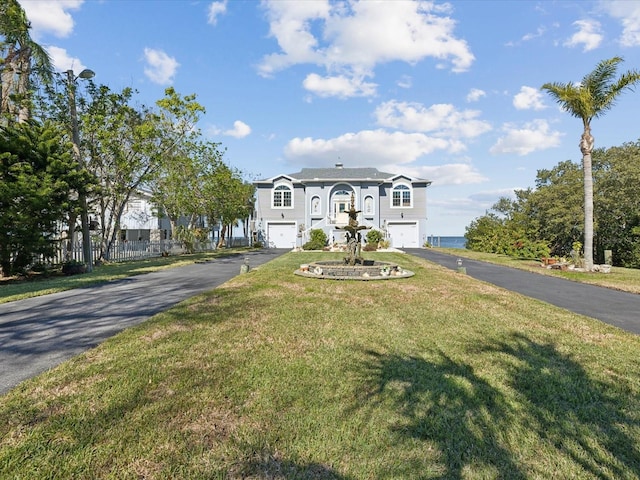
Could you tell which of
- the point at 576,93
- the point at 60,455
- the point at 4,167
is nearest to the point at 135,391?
the point at 60,455

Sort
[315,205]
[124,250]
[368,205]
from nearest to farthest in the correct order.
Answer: [124,250] < [368,205] < [315,205]

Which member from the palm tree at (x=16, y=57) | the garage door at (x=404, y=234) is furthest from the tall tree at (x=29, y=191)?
the garage door at (x=404, y=234)

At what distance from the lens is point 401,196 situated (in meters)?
35.5

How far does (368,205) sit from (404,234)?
16.7 feet

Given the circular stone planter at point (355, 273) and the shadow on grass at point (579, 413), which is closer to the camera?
the shadow on grass at point (579, 413)

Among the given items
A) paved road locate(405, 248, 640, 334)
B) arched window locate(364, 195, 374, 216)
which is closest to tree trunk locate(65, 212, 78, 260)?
paved road locate(405, 248, 640, 334)

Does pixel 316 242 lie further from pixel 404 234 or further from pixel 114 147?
pixel 114 147

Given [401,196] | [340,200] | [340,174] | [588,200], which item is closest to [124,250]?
[340,200]

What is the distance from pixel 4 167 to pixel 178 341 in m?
11.1

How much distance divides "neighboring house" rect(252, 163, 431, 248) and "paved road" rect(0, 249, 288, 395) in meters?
24.8

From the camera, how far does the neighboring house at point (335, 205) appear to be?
114 feet

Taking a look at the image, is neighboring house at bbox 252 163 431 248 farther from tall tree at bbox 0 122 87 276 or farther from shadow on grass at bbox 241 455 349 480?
shadow on grass at bbox 241 455 349 480

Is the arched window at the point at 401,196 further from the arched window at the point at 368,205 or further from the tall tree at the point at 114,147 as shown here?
the tall tree at the point at 114,147

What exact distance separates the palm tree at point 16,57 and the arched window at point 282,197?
2206 centimetres
